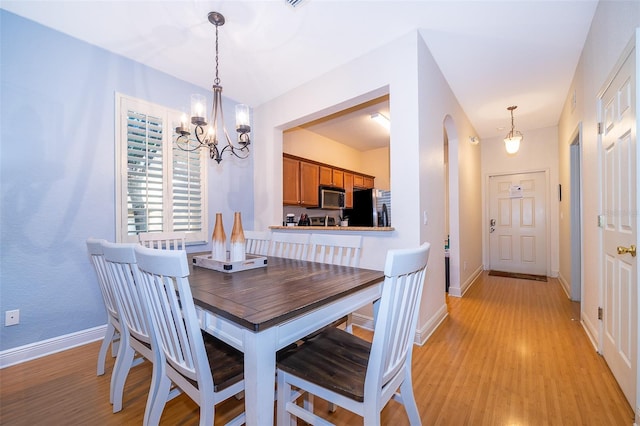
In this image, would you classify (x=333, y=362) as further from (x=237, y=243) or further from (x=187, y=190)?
(x=187, y=190)

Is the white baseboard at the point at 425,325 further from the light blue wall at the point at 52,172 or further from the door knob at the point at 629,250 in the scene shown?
the light blue wall at the point at 52,172

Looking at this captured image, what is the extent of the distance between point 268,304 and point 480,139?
19.5ft

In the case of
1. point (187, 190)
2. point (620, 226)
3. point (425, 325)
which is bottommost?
point (425, 325)

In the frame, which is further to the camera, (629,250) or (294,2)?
(294,2)

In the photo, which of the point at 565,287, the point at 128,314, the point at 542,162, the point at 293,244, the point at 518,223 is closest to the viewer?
the point at 128,314

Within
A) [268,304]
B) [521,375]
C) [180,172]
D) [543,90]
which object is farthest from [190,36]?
[543,90]

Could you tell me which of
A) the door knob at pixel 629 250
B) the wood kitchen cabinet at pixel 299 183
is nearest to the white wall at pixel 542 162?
the wood kitchen cabinet at pixel 299 183

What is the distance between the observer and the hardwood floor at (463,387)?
1480 mm

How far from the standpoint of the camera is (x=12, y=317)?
80.9 inches

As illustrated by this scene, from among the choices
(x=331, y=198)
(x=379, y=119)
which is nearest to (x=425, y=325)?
(x=331, y=198)

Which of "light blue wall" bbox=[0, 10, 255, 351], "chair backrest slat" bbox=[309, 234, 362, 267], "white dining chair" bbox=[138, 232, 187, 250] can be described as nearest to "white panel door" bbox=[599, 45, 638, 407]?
"chair backrest slat" bbox=[309, 234, 362, 267]

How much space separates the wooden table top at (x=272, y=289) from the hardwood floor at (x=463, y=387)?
2.45ft

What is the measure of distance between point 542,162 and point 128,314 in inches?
250

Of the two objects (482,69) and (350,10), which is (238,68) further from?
(482,69)
